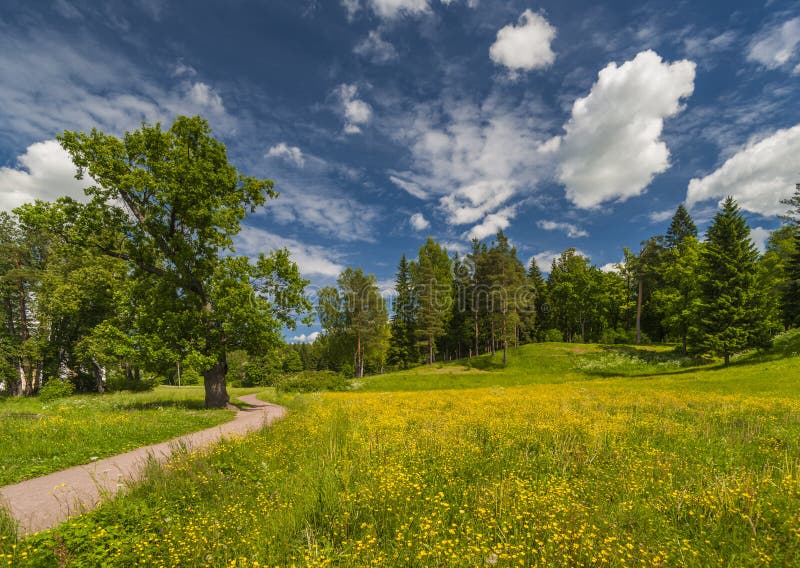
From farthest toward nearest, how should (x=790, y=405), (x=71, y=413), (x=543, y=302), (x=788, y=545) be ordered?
(x=543, y=302), (x=71, y=413), (x=790, y=405), (x=788, y=545)

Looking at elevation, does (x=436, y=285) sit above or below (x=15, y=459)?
above

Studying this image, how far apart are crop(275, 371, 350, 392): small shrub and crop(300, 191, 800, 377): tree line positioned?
12.8 meters

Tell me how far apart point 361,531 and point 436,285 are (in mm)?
52433

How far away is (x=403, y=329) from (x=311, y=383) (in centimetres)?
2819

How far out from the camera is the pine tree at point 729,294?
101 feet

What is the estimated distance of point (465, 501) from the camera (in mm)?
5246

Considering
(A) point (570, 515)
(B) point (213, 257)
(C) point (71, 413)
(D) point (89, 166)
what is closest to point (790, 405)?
(A) point (570, 515)

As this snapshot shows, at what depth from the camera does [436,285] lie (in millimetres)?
56469

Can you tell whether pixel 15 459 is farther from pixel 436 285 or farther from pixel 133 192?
pixel 436 285

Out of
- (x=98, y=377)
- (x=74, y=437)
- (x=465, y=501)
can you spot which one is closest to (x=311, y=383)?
(x=98, y=377)

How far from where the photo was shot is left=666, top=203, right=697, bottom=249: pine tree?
194 ft

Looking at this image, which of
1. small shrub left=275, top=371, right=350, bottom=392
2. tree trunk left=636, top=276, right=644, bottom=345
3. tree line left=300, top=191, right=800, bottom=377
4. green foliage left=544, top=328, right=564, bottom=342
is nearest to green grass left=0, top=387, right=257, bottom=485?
Answer: small shrub left=275, top=371, right=350, bottom=392

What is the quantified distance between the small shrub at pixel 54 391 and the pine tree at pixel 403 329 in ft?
138

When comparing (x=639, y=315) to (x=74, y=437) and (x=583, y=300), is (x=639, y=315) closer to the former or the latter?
(x=583, y=300)
